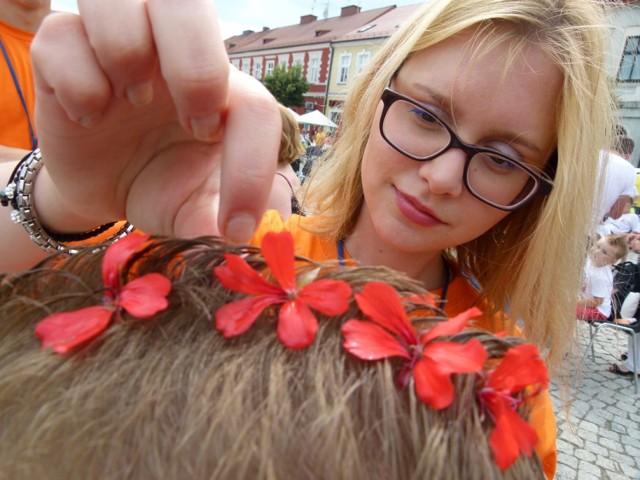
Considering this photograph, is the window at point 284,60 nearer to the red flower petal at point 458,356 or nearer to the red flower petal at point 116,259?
the red flower petal at point 116,259

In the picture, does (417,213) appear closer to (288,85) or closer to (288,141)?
(288,141)

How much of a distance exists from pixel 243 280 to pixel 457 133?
2.36 feet

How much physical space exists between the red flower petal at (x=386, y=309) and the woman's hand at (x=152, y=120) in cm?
20

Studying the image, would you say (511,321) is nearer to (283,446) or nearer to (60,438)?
(283,446)

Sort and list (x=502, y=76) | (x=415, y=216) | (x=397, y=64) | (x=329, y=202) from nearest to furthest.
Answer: (x=502, y=76) → (x=415, y=216) → (x=397, y=64) → (x=329, y=202)

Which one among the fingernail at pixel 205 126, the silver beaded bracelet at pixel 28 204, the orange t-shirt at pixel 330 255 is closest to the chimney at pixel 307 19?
the orange t-shirt at pixel 330 255

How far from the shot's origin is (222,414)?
1.53 ft

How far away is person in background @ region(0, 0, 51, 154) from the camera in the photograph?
4.81 feet

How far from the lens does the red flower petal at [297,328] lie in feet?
1.63

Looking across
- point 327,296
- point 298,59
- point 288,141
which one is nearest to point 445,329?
point 327,296

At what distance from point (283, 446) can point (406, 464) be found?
5.2 inches

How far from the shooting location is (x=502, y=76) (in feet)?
3.27

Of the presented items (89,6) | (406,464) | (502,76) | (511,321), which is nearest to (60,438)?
(406,464)

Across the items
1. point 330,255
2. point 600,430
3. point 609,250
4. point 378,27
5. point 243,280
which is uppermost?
point 378,27
